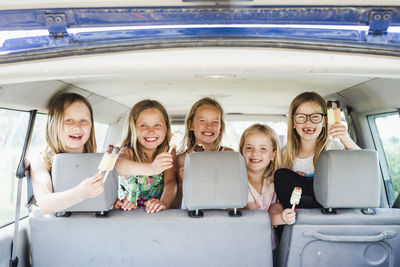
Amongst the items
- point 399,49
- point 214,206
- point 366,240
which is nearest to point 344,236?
point 366,240

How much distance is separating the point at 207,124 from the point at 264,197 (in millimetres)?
899

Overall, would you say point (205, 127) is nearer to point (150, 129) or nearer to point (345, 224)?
point (150, 129)

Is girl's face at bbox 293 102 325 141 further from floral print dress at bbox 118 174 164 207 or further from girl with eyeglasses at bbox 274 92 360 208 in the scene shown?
floral print dress at bbox 118 174 164 207

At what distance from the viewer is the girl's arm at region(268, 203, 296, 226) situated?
90.6 inches

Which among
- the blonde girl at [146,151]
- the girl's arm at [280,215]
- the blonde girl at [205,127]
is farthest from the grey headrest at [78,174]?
the blonde girl at [205,127]

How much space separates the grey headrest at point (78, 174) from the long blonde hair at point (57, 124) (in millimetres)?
369

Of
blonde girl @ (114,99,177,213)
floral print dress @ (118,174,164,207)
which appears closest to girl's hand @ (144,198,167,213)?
blonde girl @ (114,99,177,213)

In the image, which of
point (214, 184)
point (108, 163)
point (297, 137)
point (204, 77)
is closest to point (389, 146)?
point (297, 137)

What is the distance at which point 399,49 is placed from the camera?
1534 millimetres

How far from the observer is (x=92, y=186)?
77.5 inches

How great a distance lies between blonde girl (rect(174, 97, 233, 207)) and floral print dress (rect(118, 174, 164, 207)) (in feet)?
1.43

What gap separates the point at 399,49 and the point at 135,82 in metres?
2.09

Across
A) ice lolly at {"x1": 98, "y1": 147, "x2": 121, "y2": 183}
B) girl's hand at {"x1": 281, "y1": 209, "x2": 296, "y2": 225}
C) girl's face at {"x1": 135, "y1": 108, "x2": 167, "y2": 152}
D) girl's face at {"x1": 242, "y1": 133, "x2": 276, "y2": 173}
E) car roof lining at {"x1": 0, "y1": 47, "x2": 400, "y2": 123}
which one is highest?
car roof lining at {"x1": 0, "y1": 47, "x2": 400, "y2": 123}

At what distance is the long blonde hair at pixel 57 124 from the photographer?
8.59 feet
